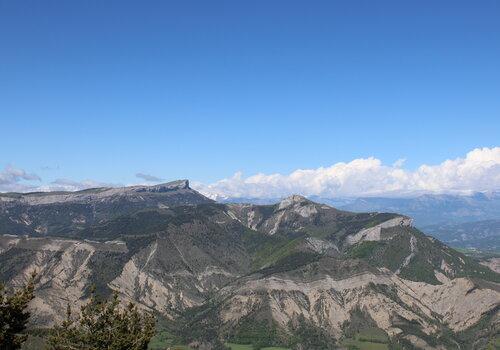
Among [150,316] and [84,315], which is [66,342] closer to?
[84,315]

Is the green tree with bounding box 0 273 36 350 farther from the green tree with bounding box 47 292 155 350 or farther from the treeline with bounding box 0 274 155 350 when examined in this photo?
the green tree with bounding box 47 292 155 350

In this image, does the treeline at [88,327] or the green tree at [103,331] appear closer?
the treeline at [88,327]

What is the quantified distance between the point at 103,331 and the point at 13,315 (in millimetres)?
11544

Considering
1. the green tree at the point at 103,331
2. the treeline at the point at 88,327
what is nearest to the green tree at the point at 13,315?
the treeline at the point at 88,327

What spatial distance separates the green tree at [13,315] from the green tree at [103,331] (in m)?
4.90

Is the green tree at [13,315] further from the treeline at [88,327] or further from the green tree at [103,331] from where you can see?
the green tree at [103,331]

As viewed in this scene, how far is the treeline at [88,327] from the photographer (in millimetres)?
69688

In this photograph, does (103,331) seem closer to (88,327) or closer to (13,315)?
(88,327)

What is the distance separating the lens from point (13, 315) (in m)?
69.9

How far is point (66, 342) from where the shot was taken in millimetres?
73562

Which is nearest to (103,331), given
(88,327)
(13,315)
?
(88,327)

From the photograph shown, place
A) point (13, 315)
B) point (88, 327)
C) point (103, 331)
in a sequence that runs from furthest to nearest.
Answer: point (88, 327) → point (103, 331) → point (13, 315)

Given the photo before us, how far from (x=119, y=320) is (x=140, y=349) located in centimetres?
601

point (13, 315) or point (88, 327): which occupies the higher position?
point (13, 315)
